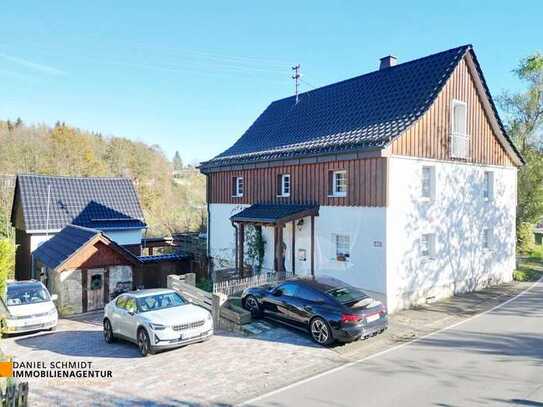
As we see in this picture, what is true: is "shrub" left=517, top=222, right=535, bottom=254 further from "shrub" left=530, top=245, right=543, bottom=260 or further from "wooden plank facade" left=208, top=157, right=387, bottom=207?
"wooden plank facade" left=208, top=157, right=387, bottom=207

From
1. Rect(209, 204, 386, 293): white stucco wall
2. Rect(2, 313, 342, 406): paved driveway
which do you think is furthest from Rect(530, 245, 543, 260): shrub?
Rect(2, 313, 342, 406): paved driveway

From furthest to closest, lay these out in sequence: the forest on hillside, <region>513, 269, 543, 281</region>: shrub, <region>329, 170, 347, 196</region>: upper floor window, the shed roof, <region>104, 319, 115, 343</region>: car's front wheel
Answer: the forest on hillside
<region>513, 269, 543, 281</region>: shrub
the shed roof
<region>329, 170, 347, 196</region>: upper floor window
<region>104, 319, 115, 343</region>: car's front wheel

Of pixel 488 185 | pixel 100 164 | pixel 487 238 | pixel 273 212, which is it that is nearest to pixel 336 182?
pixel 273 212

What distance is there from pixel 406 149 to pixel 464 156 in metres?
4.38

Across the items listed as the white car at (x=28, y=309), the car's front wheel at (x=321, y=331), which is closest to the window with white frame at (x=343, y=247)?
the car's front wheel at (x=321, y=331)

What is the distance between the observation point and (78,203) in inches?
997

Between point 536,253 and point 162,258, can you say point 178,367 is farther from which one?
→ point 536,253

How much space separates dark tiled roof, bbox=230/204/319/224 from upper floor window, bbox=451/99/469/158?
21.7 feet

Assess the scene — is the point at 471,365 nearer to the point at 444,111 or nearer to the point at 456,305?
the point at 456,305

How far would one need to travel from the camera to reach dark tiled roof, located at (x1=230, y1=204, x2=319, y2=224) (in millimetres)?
17375

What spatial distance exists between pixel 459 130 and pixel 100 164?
127ft

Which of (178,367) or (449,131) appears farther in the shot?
(449,131)

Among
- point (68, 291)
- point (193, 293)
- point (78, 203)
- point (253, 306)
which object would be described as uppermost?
point (78, 203)

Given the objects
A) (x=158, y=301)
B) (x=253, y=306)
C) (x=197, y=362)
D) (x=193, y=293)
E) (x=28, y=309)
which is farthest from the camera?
(x=193, y=293)
